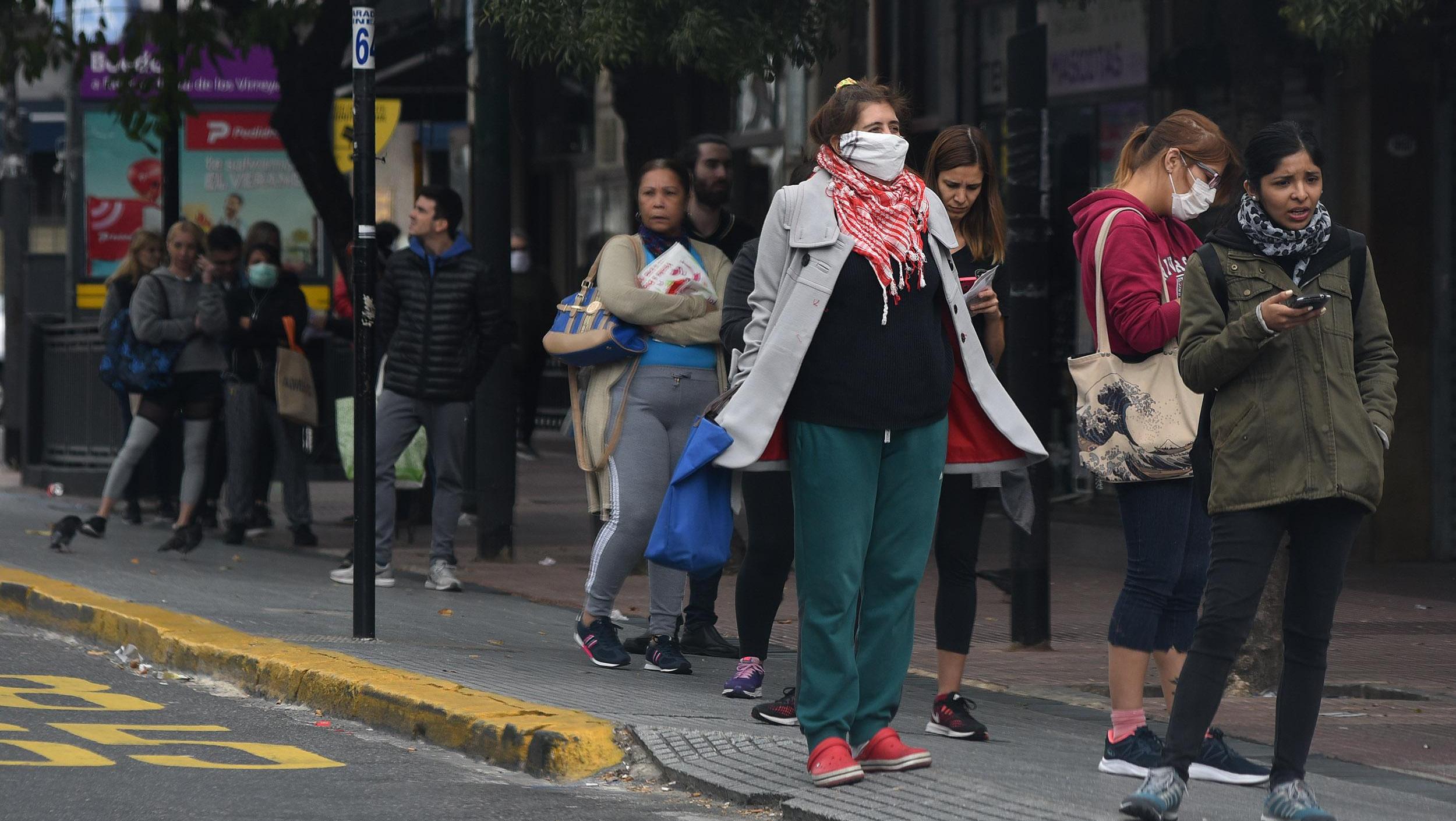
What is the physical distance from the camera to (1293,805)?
16.1ft

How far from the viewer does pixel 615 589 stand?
7.66 meters

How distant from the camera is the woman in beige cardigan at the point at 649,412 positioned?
7.55 metres

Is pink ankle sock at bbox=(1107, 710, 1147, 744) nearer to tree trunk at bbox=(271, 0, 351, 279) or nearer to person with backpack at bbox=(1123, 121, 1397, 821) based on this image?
person with backpack at bbox=(1123, 121, 1397, 821)

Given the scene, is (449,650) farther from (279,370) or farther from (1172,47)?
(1172,47)

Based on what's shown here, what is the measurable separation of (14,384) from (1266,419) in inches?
578

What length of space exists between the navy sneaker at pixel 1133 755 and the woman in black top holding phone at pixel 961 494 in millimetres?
603

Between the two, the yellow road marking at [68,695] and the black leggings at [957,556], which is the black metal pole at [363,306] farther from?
the black leggings at [957,556]

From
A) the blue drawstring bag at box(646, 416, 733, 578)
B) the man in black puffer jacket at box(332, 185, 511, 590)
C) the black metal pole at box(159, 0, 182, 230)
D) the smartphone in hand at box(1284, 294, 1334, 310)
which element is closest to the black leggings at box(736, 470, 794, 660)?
the blue drawstring bag at box(646, 416, 733, 578)

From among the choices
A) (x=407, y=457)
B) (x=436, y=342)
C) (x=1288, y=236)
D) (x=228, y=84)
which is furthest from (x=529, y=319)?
(x=1288, y=236)

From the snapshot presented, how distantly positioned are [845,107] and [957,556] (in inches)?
59.2

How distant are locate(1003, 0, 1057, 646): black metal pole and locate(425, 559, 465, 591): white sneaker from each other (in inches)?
117

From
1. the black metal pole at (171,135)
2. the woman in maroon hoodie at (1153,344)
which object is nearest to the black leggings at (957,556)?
the woman in maroon hoodie at (1153,344)

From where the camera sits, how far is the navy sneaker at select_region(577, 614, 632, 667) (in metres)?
7.60

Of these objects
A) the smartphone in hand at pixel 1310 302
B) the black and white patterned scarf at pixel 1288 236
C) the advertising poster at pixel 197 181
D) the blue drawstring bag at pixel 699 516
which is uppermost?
the advertising poster at pixel 197 181
